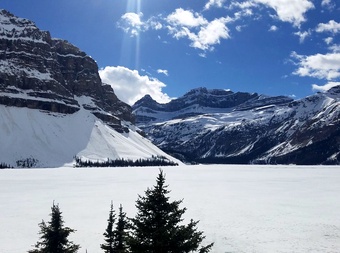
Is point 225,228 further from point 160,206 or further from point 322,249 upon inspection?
point 160,206

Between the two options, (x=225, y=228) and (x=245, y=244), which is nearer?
(x=245, y=244)

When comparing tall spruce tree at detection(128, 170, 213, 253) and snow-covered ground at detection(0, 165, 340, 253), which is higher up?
tall spruce tree at detection(128, 170, 213, 253)

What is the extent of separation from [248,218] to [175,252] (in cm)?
4145

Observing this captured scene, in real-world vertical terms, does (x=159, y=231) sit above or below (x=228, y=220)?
above

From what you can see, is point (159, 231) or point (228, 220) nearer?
point (159, 231)

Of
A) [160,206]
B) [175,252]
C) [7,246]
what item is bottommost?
[7,246]

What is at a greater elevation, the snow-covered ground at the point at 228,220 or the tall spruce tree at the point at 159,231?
→ the tall spruce tree at the point at 159,231

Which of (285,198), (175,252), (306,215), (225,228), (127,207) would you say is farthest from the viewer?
(285,198)

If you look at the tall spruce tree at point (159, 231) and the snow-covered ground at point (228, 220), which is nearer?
the tall spruce tree at point (159, 231)

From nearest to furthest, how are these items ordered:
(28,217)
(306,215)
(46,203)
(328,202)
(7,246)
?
(7,246) → (28,217) → (306,215) → (46,203) → (328,202)

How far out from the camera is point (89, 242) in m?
35.4

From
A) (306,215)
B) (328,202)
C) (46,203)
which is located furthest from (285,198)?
(46,203)

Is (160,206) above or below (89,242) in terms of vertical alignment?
above

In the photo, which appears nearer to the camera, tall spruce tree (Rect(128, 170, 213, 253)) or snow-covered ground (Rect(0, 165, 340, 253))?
tall spruce tree (Rect(128, 170, 213, 253))
